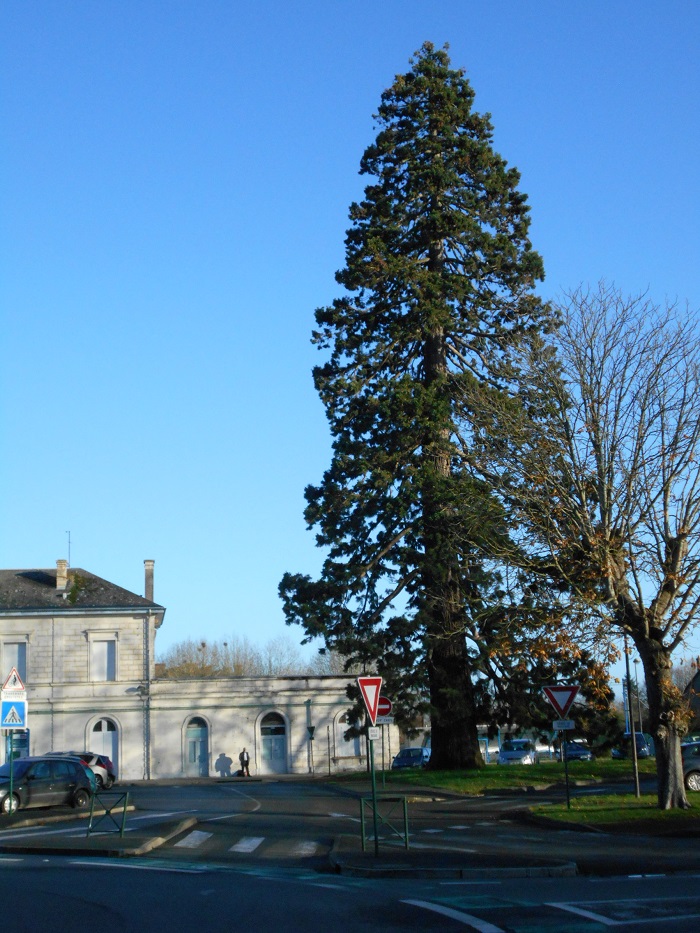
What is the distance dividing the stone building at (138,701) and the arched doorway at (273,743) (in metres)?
0.06

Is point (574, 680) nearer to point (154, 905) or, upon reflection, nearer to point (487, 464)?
point (487, 464)

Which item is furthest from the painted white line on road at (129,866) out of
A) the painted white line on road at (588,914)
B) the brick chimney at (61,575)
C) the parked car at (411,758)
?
the brick chimney at (61,575)

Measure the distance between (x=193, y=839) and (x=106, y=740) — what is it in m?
39.9

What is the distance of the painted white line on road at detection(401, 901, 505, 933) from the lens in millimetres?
10109

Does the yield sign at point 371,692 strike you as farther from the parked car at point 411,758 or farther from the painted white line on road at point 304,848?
the parked car at point 411,758

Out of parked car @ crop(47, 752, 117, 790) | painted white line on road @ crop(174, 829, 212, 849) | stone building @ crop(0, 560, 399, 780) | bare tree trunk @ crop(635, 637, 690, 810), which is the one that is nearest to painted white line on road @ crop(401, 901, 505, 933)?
painted white line on road @ crop(174, 829, 212, 849)

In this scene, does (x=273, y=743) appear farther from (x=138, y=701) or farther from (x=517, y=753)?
(x=517, y=753)

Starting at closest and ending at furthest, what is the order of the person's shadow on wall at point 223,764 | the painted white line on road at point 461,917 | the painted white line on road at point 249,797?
the painted white line on road at point 461,917 → the painted white line on road at point 249,797 → the person's shadow on wall at point 223,764

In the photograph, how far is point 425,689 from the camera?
37.3 metres

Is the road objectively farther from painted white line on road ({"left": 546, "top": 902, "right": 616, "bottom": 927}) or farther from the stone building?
the stone building

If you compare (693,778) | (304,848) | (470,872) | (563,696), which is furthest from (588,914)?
(693,778)

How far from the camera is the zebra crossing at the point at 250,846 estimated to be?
18375 mm

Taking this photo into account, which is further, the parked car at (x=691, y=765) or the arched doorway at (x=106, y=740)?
the arched doorway at (x=106, y=740)

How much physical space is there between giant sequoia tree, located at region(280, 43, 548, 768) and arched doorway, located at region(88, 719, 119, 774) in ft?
79.8
